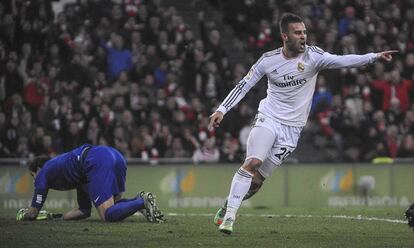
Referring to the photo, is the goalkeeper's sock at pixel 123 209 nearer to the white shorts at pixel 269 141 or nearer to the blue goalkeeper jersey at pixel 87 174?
the blue goalkeeper jersey at pixel 87 174

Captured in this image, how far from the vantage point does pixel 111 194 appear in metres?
12.3

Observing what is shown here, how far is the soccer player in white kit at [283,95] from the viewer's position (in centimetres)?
1110

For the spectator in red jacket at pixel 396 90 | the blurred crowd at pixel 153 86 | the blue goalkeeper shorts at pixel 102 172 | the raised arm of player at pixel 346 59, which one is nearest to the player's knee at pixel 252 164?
the raised arm of player at pixel 346 59

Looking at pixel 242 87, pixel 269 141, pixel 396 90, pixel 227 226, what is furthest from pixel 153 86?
pixel 227 226

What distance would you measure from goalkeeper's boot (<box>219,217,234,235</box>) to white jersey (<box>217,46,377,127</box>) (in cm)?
134

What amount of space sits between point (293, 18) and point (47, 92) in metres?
10.2

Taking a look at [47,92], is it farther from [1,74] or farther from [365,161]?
[365,161]

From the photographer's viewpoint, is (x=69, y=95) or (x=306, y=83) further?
(x=69, y=95)

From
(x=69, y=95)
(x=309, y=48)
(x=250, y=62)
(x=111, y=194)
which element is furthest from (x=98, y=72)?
(x=309, y=48)

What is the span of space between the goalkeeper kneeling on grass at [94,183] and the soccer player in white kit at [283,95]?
58.3 inches

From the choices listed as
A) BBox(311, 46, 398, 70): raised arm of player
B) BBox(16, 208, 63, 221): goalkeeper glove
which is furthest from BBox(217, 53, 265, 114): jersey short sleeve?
BBox(16, 208, 63, 221): goalkeeper glove

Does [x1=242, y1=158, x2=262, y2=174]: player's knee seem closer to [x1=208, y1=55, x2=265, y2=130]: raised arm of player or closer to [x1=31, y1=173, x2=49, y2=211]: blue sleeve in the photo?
[x1=208, y1=55, x2=265, y2=130]: raised arm of player

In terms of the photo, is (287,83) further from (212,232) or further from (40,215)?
(40,215)

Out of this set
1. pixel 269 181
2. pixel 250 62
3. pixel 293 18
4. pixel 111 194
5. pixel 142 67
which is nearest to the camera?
pixel 293 18
